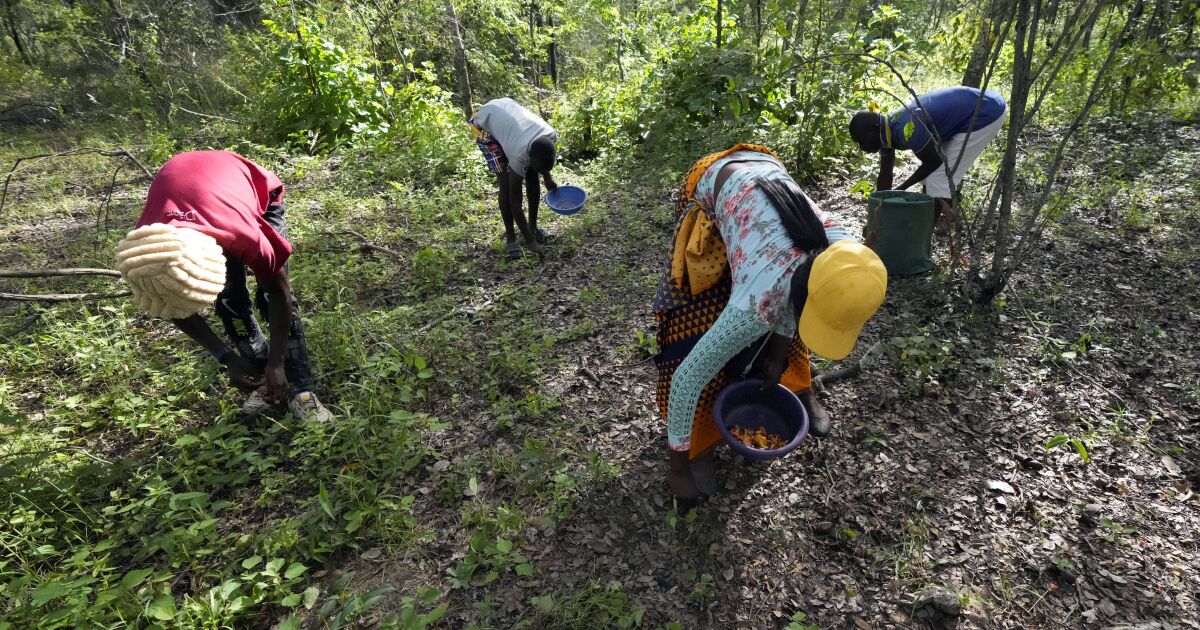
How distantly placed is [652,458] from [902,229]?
227 centimetres

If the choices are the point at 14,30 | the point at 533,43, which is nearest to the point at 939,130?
the point at 533,43

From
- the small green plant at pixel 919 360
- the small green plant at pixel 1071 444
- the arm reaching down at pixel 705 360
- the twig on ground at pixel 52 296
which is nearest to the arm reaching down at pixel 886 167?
the small green plant at pixel 919 360

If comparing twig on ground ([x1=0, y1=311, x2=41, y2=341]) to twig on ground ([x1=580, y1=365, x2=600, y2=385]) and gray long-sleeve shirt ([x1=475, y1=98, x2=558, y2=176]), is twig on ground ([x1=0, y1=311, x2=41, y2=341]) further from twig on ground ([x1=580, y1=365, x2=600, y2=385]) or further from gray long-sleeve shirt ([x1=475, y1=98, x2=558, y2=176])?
twig on ground ([x1=580, y1=365, x2=600, y2=385])

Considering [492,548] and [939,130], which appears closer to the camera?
[492,548]

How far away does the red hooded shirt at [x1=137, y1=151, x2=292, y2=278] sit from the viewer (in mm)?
1909

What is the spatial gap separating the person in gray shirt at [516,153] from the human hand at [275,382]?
2133mm

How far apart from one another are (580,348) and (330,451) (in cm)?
143

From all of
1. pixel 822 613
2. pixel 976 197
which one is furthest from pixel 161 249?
pixel 976 197

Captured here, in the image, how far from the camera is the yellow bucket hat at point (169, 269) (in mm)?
1647

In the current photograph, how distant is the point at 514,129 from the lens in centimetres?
390

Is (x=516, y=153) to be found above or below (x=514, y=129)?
below

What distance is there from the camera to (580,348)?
3201 millimetres

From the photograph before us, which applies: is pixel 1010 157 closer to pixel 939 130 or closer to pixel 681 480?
pixel 939 130

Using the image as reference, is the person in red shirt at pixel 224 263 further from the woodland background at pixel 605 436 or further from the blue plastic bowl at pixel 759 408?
the blue plastic bowl at pixel 759 408
